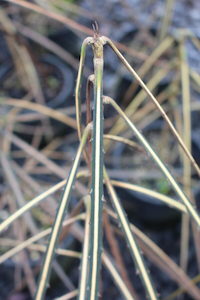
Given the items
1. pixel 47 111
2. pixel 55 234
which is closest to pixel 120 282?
pixel 55 234

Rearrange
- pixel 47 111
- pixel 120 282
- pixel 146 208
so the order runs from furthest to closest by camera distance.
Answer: pixel 146 208
pixel 47 111
pixel 120 282

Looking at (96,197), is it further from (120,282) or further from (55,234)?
(120,282)

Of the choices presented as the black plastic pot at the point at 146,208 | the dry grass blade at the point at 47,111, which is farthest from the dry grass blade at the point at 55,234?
the black plastic pot at the point at 146,208

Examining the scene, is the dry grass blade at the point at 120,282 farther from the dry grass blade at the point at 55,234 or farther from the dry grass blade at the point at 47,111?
the dry grass blade at the point at 47,111

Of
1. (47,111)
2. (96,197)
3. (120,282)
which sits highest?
(47,111)

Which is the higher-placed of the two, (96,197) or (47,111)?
(47,111)

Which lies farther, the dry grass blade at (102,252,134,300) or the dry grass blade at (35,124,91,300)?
the dry grass blade at (102,252,134,300)

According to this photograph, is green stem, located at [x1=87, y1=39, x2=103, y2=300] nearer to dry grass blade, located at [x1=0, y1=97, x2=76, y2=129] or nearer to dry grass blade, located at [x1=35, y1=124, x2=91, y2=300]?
dry grass blade, located at [x1=35, y1=124, x2=91, y2=300]

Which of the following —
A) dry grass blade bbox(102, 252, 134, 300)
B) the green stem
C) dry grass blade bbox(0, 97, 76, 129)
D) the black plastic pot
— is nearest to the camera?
the green stem

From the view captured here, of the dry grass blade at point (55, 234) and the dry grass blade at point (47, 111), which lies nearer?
the dry grass blade at point (55, 234)

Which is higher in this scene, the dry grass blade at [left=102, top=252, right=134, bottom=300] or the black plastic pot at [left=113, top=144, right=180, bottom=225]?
the black plastic pot at [left=113, top=144, right=180, bottom=225]

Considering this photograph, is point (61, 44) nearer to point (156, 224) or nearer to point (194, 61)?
point (194, 61)

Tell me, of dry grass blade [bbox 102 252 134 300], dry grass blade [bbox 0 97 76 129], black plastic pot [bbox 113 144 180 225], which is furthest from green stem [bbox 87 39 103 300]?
black plastic pot [bbox 113 144 180 225]
